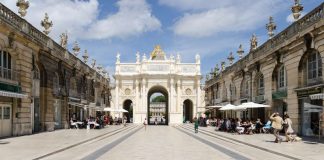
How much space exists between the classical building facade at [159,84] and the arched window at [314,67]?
1773 inches

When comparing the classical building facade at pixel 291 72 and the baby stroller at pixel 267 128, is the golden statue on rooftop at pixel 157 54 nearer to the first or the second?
the classical building facade at pixel 291 72

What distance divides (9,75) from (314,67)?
56.5 ft

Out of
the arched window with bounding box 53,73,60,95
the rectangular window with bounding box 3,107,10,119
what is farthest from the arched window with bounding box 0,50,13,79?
the arched window with bounding box 53,73,60,95

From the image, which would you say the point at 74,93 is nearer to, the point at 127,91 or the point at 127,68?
the point at 127,91

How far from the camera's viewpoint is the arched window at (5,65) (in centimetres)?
2308

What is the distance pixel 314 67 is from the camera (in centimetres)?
2428

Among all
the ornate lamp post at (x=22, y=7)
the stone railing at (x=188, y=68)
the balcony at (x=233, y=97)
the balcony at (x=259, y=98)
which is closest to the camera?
the ornate lamp post at (x=22, y=7)

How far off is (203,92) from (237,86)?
30948mm

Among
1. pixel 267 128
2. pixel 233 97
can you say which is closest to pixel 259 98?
pixel 267 128

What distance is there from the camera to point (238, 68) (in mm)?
43094

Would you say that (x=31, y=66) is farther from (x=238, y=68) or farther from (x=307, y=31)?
(x=238, y=68)

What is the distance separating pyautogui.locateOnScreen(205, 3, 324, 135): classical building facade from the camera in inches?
918

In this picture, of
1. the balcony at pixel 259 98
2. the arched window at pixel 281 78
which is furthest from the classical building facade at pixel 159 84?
the arched window at pixel 281 78

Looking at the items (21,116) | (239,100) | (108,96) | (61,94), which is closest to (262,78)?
(239,100)
